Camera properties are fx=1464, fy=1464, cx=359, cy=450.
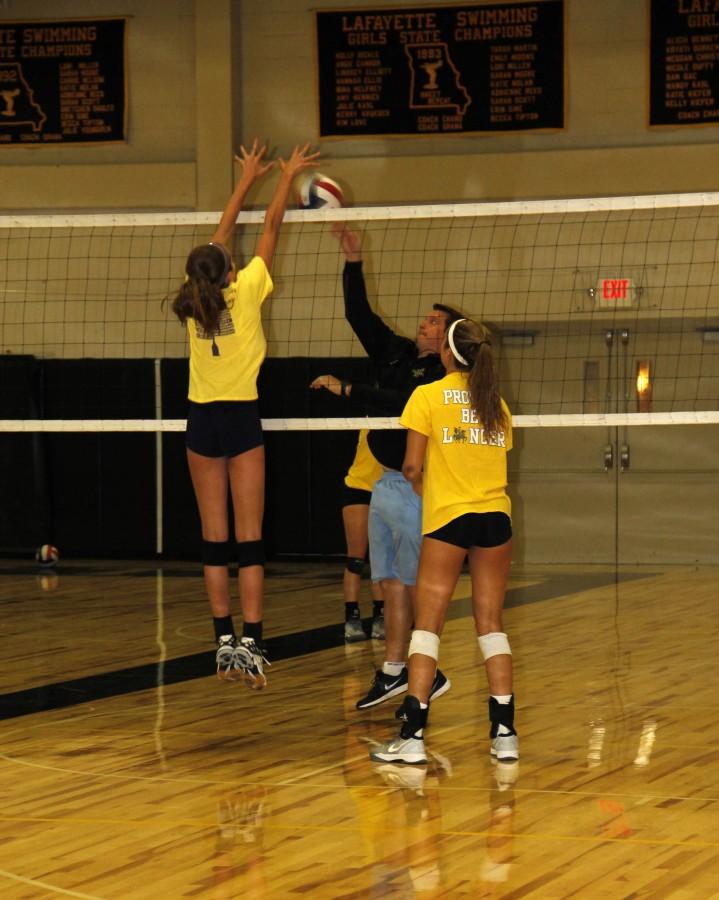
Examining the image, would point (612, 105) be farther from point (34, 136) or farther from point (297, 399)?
point (34, 136)

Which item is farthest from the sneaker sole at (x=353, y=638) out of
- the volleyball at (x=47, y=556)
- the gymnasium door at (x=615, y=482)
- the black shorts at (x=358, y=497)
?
the volleyball at (x=47, y=556)

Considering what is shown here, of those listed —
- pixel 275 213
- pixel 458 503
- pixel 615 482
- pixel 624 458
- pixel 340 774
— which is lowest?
pixel 340 774

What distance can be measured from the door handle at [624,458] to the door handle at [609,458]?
84 mm

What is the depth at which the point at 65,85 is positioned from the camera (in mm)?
15352

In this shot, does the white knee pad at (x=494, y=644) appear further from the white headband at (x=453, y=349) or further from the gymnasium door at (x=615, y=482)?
the gymnasium door at (x=615, y=482)

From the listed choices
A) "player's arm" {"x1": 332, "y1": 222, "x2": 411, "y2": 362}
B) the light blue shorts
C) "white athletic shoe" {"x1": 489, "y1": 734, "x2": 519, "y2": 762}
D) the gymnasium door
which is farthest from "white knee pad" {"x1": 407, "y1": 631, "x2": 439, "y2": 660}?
the gymnasium door

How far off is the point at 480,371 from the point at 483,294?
9.40 m

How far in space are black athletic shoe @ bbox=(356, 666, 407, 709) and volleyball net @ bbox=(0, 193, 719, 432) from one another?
757 centimetres

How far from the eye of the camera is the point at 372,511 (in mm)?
6688

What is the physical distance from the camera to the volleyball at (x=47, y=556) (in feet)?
47.7

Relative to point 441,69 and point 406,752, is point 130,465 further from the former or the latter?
point 406,752

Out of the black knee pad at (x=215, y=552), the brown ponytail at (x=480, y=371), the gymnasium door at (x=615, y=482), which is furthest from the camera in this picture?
the gymnasium door at (x=615, y=482)

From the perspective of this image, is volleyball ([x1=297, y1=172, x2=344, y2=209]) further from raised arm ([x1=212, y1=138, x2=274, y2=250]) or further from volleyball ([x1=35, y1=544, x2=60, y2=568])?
volleyball ([x1=35, y1=544, x2=60, y2=568])

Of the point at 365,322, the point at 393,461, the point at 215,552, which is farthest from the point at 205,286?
the point at 215,552
